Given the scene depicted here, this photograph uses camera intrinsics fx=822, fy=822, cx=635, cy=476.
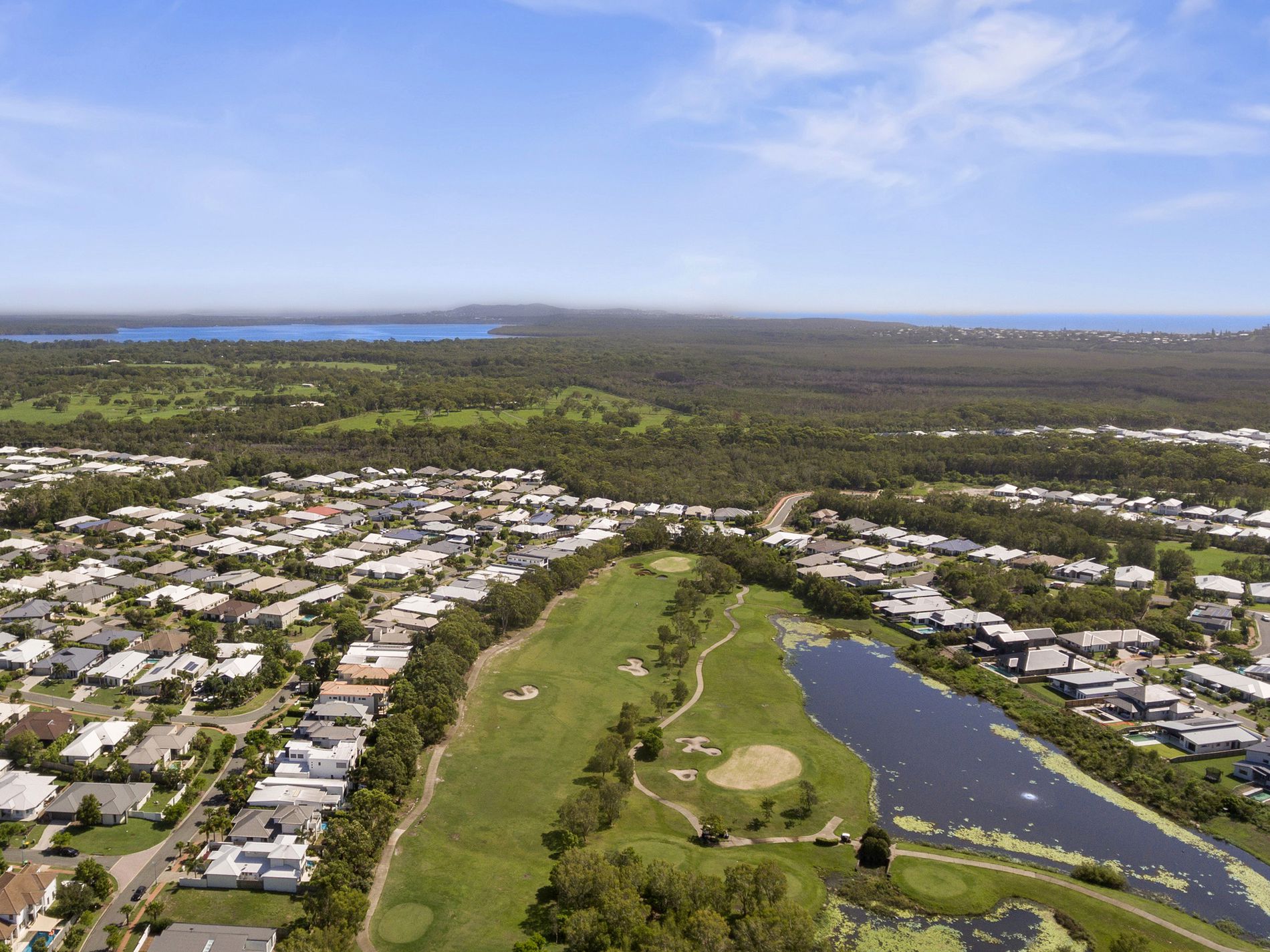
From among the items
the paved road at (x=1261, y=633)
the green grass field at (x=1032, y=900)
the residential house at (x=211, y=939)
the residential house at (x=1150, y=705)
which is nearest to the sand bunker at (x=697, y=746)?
the green grass field at (x=1032, y=900)

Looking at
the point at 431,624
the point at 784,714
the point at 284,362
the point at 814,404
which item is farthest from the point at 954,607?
the point at 284,362

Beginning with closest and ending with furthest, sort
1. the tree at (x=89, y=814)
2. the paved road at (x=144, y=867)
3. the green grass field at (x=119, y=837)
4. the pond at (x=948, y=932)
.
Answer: the paved road at (x=144, y=867) → the pond at (x=948, y=932) → the green grass field at (x=119, y=837) → the tree at (x=89, y=814)

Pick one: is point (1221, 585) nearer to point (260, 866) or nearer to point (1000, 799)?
point (1000, 799)

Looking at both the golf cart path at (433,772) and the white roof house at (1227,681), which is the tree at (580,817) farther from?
the white roof house at (1227,681)

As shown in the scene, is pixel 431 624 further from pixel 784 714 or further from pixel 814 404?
pixel 814 404

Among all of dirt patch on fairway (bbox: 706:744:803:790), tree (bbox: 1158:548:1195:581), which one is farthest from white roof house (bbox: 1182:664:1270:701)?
dirt patch on fairway (bbox: 706:744:803:790)
